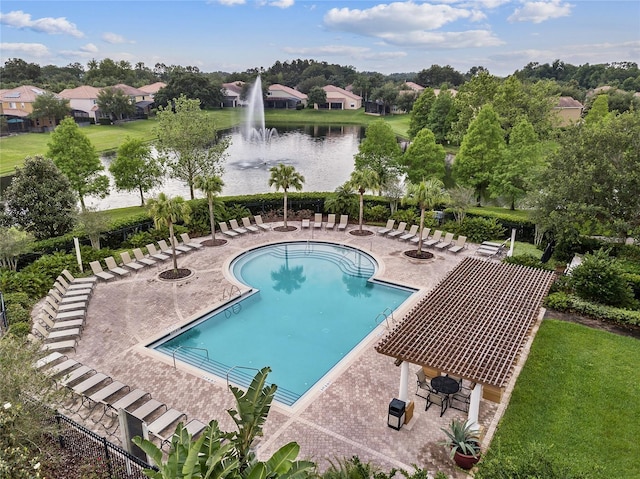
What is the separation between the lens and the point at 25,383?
9250 millimetres

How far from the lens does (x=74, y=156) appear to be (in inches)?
1297

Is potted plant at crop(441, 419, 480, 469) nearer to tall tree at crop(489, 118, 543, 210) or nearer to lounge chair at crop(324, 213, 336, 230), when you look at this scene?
lounge chair at crop(324, 213, 336, 230)

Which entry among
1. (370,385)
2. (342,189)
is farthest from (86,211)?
(370,385)

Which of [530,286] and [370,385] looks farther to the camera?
[530,286]

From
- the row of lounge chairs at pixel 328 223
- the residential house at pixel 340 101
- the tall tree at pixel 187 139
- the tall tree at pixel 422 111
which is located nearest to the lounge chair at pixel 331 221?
the row of lounge chairs at pixel 328 223

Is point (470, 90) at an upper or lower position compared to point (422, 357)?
upper

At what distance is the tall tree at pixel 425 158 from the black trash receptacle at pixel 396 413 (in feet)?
86.6

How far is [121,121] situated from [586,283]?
287 feet

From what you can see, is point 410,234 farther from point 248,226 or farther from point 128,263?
point 128,263

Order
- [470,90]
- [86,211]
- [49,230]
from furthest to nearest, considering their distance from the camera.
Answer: [470,90], [49,230], [86,211]

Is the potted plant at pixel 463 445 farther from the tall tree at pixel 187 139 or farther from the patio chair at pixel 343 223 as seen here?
the tall tree at pixel 187 139

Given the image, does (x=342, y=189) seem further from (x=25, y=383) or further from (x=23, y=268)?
(x=25, y=383)

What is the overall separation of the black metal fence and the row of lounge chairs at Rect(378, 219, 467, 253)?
1812 cm

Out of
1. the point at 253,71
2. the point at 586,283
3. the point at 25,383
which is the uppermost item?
the point at 253,71
